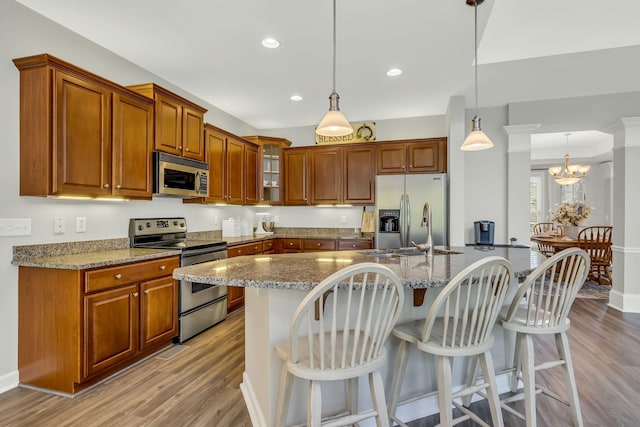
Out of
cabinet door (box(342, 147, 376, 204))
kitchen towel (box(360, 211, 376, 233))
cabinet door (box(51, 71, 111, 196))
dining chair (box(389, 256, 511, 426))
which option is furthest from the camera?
kitchen towel (box(360, 211, 376, 233))

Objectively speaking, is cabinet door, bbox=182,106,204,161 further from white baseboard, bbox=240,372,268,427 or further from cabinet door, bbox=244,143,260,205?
white baseboard, bbox=240,372,268,427

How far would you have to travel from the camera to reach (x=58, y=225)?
264cm

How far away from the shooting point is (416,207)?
14.5ft

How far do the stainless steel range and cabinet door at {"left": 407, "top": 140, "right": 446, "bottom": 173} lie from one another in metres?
2.74

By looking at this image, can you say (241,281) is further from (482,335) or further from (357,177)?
(357,177)

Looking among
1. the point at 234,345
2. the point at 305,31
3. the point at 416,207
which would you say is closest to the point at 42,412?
the point at 234,345

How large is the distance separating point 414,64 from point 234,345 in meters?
3.14

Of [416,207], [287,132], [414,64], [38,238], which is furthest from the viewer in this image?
[287,132]

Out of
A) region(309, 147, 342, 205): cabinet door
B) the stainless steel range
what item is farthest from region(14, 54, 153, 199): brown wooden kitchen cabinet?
region(309, 147, 342, 205): cabinet door

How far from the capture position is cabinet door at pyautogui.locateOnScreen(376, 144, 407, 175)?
4.81m

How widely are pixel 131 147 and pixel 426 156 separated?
352cm

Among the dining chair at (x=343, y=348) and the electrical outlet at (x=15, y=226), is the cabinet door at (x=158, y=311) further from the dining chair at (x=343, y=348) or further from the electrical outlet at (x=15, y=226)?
the dining chair at (x=343, y=348)

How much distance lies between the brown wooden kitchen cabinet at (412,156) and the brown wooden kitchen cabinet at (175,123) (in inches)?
96.0

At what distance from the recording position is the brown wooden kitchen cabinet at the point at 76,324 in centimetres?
224
